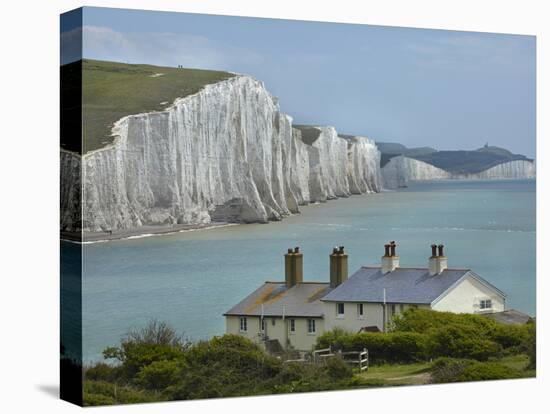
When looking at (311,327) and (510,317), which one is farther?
(510,317)

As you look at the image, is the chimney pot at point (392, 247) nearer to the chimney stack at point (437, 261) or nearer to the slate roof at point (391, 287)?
the slate roof at point (391, 287)

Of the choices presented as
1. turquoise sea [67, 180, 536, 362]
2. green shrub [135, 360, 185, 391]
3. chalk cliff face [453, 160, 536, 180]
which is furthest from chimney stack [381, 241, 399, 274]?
green shrub [135, 360, 185, 391]

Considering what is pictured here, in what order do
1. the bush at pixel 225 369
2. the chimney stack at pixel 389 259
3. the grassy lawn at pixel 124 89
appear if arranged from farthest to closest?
1. the chimney stack at pixel 389 259
2. the bush at pixel 225 369
3. the grassy lawn at pixel 124 89

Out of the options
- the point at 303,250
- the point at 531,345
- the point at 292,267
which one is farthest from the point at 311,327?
the point at 531,345

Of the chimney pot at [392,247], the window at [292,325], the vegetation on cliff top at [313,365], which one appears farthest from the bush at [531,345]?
the window at [292,325]

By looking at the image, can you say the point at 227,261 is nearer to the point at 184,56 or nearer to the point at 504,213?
the point at 184,56

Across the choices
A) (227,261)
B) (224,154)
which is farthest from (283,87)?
(227,261)

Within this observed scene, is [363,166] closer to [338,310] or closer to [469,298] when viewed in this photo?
[338,310]

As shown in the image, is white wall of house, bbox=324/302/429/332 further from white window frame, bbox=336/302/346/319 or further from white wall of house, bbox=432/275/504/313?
white wall of house, bbox=432/275/504/313
